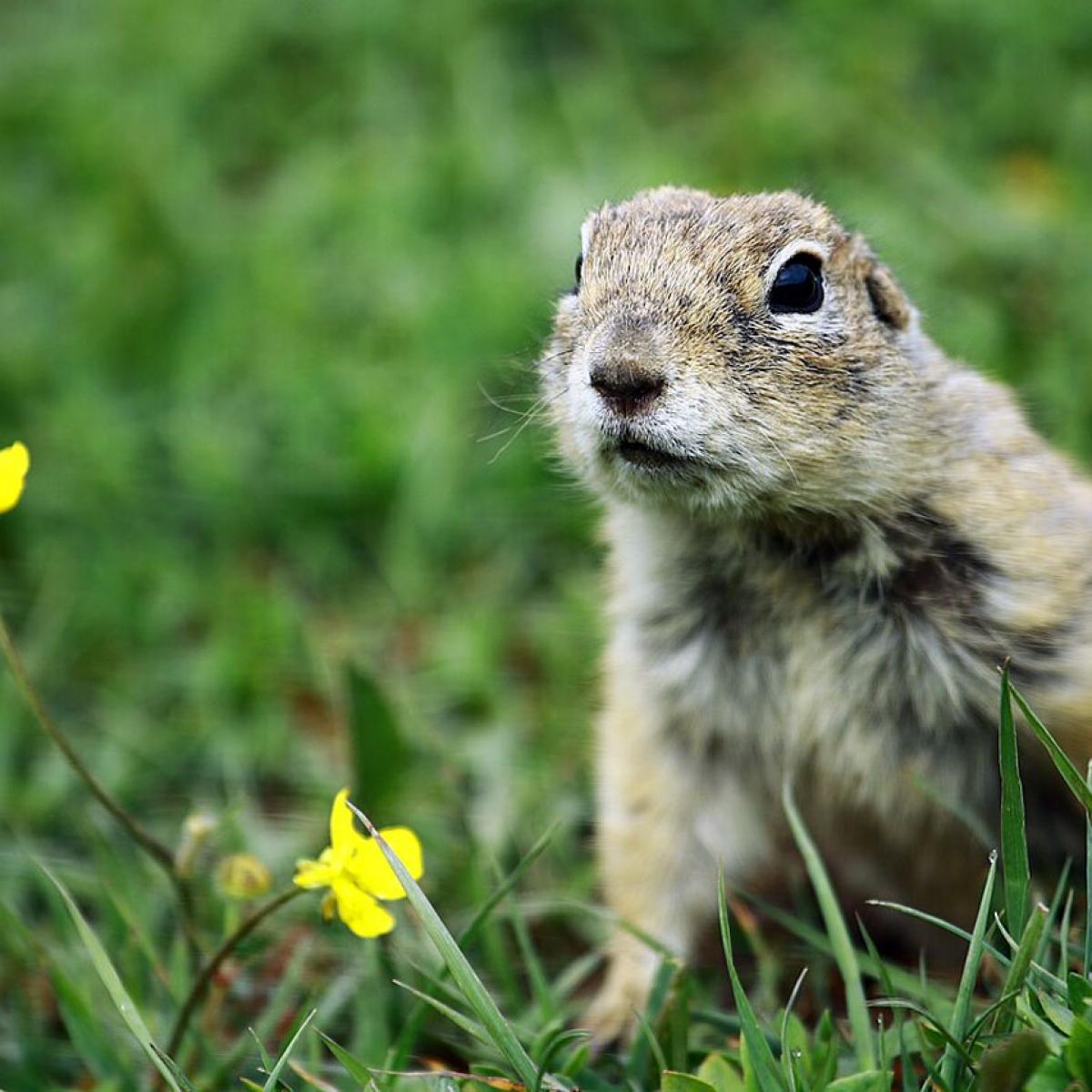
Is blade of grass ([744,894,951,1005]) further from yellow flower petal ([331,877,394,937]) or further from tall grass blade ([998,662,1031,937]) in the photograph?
yellow flower petal ([331,877,394,937])

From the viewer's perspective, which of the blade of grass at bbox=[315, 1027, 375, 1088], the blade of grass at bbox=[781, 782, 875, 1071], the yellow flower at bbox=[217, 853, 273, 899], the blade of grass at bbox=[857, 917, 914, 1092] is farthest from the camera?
the yellow flower at bbox=[217, 853, 273, 899]

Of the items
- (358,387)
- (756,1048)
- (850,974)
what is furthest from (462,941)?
(358,387)

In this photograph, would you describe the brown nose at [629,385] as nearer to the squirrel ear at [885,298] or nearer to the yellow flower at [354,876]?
the squirrel ear at [885,298]

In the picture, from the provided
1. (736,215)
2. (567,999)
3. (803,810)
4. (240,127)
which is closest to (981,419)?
(736,215)

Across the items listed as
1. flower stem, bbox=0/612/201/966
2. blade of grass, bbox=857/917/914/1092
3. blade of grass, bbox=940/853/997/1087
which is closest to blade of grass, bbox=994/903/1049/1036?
blade of grass, bbox=940/853/997/1087

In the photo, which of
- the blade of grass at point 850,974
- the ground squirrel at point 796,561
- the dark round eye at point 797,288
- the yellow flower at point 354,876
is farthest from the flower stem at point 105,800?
the dark round eye at point 797,288

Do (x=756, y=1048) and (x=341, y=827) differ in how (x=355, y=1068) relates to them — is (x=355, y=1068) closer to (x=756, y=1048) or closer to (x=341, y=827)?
(x=341, y=827)
